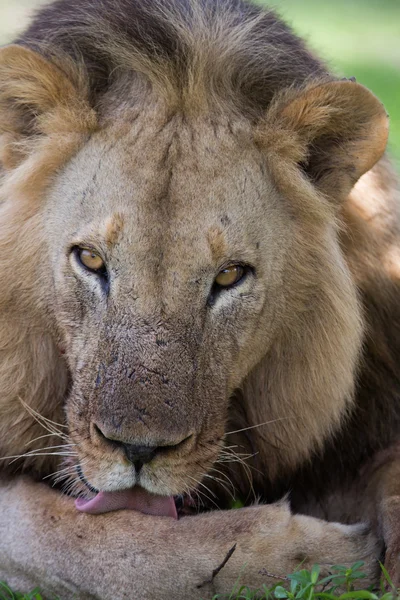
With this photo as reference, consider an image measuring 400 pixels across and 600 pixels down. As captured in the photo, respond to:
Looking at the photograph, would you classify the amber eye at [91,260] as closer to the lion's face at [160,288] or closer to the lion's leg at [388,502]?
the lion's face at [160,288]

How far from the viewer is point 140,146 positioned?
4000 millimetres

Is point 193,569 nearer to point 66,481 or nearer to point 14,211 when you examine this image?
point 66,481

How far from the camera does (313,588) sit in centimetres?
368

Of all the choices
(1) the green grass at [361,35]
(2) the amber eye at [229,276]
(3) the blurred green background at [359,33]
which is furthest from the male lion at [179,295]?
(1) the green grass at [361,35]

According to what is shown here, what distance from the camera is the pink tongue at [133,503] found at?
155 inches

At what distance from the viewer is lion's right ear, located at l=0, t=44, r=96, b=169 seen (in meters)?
3.98

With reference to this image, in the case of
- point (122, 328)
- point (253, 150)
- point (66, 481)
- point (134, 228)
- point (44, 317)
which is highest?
point (253, 150)

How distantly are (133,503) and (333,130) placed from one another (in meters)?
1.44

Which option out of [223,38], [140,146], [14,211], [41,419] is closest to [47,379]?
[41,419]

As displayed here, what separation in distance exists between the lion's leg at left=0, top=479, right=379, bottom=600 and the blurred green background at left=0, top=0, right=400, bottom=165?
6.57 metres

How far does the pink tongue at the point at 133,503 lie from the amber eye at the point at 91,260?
29.2 inches

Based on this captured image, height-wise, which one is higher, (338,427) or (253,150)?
(253,150)

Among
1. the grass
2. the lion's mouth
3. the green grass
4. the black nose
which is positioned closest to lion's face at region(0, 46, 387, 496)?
the black nose

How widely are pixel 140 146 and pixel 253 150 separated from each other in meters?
0.40
